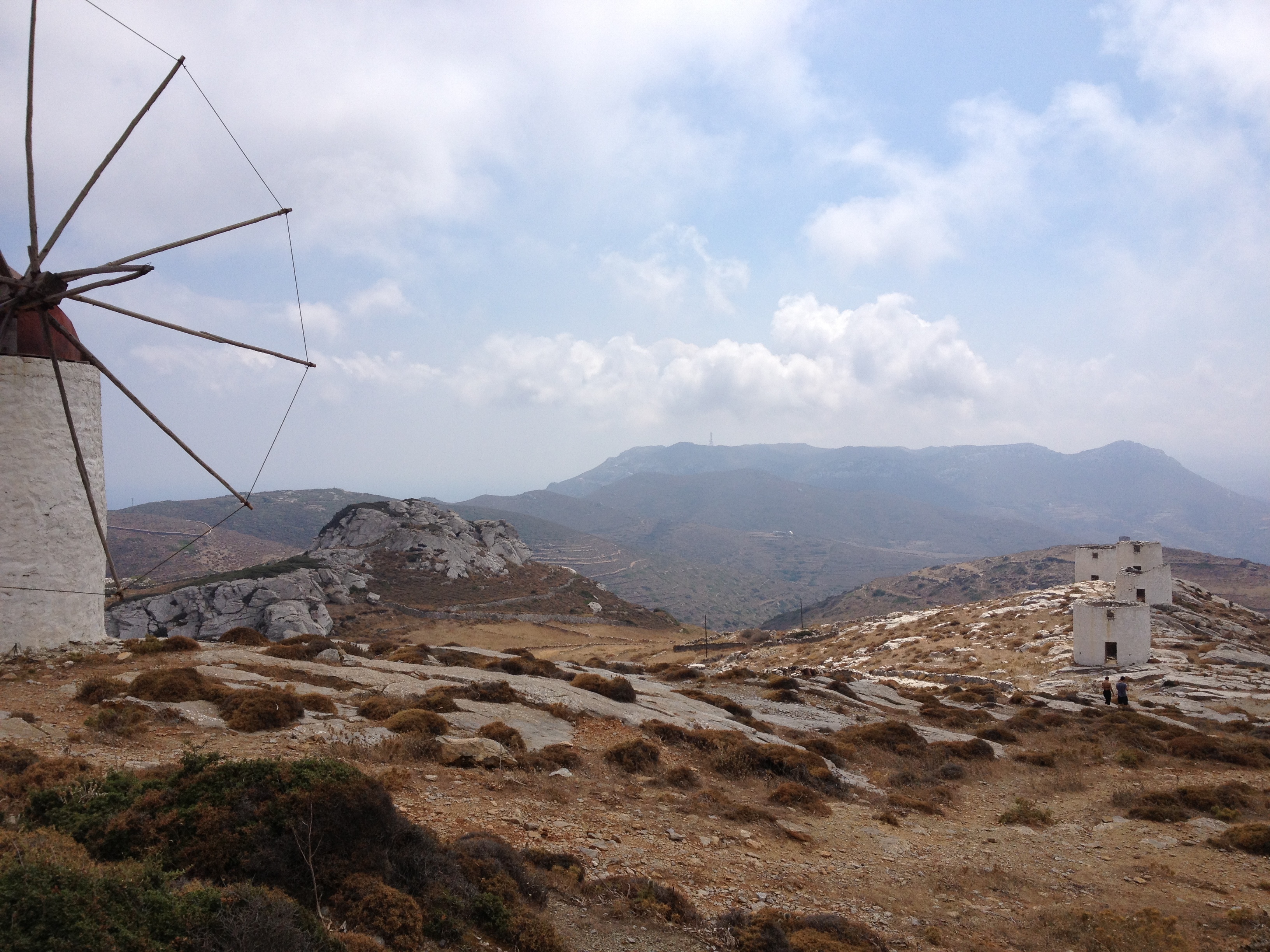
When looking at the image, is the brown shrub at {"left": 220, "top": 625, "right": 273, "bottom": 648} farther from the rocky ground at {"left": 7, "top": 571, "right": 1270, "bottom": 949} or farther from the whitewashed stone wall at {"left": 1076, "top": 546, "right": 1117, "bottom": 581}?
the whitewashed stone wall at {"left": 1076, "top": 546, "right": 1117, "bottom": 581}

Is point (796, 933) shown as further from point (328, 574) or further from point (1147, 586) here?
point (328, 574)

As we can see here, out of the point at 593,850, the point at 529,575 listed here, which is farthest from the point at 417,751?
the point at 529,575

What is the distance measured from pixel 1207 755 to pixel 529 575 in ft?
280

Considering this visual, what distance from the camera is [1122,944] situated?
958cm

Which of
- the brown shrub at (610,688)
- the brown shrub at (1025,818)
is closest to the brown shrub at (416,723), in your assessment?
the brown shrub at (610,688)

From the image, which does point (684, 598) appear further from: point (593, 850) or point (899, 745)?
point (593, 850)

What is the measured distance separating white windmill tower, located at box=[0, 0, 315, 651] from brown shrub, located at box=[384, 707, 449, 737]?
6.50 meters

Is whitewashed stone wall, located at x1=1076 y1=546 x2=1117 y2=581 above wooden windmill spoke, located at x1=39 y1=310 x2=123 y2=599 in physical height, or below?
below

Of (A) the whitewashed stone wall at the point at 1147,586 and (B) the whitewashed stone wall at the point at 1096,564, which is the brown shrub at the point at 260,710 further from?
(B) the whitewashed stone wall at the point at 1096,564

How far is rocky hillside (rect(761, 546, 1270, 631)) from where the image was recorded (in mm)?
126062

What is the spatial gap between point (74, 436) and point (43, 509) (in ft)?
8.50

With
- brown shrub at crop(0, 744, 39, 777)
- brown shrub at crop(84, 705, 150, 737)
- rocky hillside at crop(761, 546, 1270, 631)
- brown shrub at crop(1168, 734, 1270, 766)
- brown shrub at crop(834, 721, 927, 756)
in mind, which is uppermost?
brown shrub at crop(0, 744, 39, 777)

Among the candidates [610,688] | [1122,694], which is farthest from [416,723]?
[1122,694]

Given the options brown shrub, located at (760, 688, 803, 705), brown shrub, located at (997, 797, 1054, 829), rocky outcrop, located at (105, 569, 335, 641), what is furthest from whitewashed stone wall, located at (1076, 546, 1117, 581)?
rocky outcrop, located at (105, 569, 335, 641)
